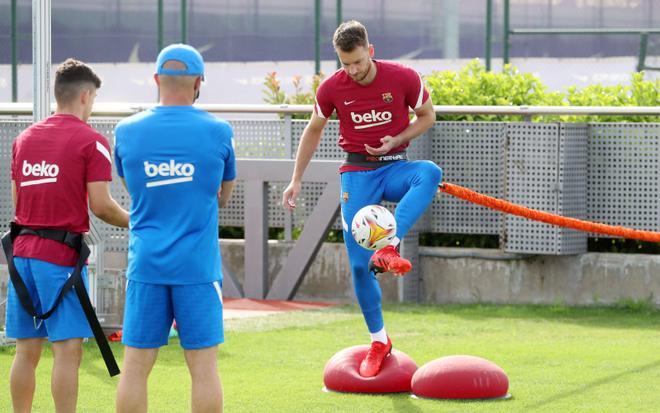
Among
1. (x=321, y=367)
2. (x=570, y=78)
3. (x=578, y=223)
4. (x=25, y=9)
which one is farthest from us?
(x=25, y=9)

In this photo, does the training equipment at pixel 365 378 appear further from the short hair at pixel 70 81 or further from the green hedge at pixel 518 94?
the green hedge at pixel 518 94

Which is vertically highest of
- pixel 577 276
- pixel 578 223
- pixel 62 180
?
pixel 62 180

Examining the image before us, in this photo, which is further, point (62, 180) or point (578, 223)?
point (578, 223)

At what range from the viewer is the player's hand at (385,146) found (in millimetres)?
8555

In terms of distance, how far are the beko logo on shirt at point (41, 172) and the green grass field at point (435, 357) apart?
5.56 ft

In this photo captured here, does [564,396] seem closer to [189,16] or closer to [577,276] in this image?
[577,276]

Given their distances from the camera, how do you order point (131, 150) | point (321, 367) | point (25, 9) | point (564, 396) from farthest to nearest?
point (25, 9) < point (321, 367) < point (564, 396) < point (131, 150)

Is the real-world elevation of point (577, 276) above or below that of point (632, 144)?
below

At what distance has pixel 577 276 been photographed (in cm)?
1266

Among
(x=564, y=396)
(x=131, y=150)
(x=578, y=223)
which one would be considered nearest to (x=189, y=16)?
(x=578, y=223)

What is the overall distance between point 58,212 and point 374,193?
2438 millimetres

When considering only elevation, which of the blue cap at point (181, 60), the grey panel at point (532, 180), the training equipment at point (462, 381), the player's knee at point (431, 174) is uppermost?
the blue cap at point (181, 60)

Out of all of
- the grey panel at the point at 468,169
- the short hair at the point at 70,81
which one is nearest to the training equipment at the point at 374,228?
the short hair at the point at 70,81

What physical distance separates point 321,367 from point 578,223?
217cm
